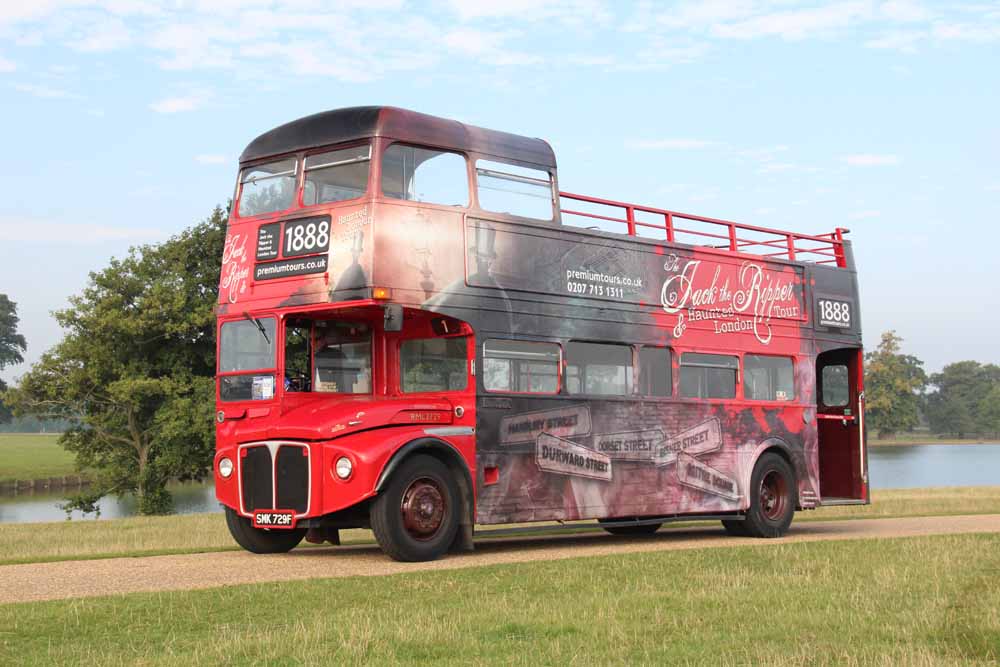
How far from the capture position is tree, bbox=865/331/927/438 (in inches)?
5187

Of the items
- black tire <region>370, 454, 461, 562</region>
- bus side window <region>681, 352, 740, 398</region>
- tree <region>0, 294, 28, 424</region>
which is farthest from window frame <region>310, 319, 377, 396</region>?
tree <region>0, 294, 28, 424</region>

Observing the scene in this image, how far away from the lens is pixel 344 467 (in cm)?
1330

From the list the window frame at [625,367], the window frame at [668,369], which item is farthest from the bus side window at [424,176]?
the window frame at [668,369]

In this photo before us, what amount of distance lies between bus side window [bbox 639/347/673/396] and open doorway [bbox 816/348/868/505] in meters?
3.88

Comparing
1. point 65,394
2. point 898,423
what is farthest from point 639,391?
point 898,423

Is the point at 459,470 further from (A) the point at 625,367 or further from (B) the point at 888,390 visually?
(B) the point at 888,390

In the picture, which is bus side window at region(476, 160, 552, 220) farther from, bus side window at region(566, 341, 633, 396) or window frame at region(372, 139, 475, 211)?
bus side window at region(566, 341, 633, 396)

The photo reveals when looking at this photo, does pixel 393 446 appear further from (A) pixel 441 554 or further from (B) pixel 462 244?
(B) pixel 462 244

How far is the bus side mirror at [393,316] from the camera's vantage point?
13.5 meters

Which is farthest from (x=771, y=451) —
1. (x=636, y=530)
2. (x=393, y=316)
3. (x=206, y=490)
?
(x=206, y=490)

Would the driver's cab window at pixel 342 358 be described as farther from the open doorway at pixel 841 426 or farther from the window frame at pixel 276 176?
the open doorway at pixel 841 426

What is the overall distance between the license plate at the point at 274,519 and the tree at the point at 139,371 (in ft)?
94.1

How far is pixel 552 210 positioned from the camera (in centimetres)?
1580

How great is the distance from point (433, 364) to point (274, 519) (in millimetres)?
2571
